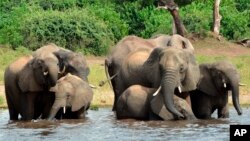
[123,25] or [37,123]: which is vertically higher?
[123,25]

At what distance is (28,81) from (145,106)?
2.16 meters

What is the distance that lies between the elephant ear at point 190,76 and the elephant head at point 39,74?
2.25 metres

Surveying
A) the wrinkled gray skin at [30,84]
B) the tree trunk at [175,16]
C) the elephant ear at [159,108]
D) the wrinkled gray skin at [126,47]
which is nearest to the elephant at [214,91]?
the elephant ear at [159,108]

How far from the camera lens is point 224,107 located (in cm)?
1972

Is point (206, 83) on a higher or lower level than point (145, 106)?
higher

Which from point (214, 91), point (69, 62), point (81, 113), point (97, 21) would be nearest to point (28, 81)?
point (81, 113)

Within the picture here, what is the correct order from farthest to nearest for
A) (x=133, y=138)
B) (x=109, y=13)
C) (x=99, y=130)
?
1. (x=109, y=13)
2. (x=99, y=130)
3. (x=133, y=138)

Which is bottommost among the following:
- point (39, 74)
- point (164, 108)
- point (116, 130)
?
point (116, 130)

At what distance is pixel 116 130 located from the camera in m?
17.7

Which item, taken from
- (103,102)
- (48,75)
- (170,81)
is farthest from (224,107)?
(103,102)

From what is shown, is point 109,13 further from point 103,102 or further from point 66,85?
point 66,85

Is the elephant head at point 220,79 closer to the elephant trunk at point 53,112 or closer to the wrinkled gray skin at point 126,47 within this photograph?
the wrinkled gray skin at point 126,47

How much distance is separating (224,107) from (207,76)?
659 mm

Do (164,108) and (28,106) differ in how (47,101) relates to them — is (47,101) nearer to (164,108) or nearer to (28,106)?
(28,106)
